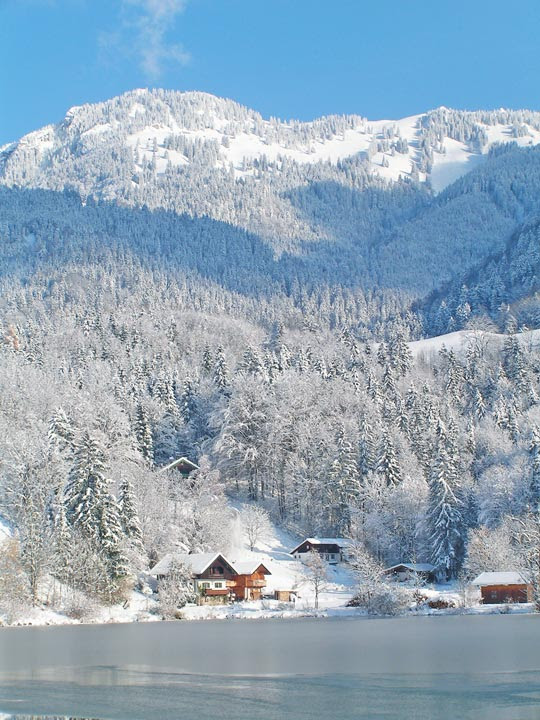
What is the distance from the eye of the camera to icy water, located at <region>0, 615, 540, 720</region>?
23.5 metres

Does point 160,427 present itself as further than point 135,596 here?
Yes

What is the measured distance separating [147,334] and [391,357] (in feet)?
175

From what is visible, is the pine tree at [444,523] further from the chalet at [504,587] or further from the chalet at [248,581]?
the chalet at [248,581]

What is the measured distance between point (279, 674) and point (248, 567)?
50650 mm

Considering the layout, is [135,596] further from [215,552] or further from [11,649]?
[11,649]

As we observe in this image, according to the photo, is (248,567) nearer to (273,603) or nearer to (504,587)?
(273,603)

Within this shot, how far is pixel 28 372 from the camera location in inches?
4272

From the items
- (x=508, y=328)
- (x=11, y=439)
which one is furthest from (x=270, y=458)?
(x=508, y=328)

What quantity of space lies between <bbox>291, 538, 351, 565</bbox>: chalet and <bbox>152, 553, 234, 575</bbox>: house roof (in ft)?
40.5

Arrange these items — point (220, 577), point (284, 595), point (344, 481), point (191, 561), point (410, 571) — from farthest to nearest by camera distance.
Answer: point (344, 481)
point (410, 571)
point (284, 595)
point (220, 577)
point (191, 561)

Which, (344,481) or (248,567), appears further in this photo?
(344,481)

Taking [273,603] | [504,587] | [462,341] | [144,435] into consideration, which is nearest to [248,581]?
[273,603]

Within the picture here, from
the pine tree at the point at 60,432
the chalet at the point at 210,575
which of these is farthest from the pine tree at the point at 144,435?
the chalet at the point at 210,575

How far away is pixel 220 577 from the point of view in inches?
3088
